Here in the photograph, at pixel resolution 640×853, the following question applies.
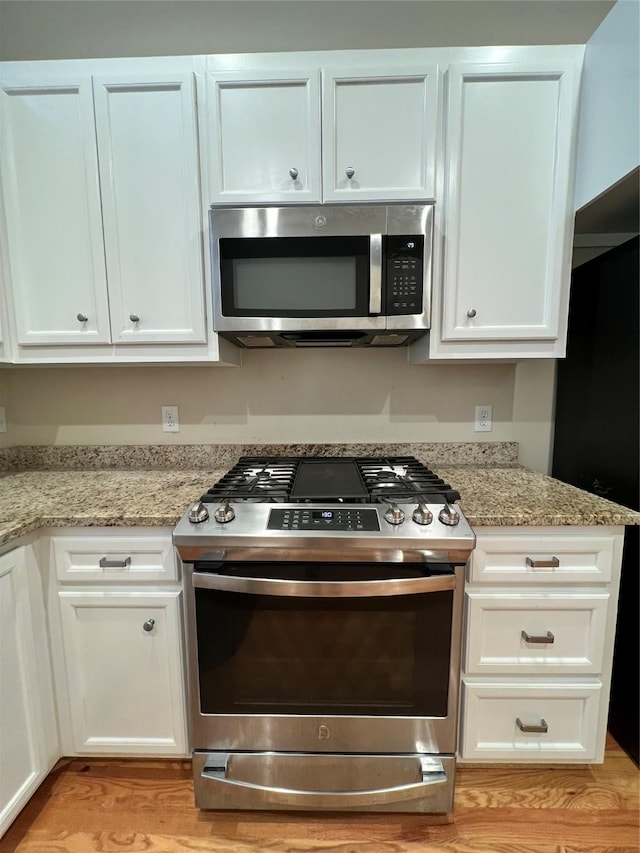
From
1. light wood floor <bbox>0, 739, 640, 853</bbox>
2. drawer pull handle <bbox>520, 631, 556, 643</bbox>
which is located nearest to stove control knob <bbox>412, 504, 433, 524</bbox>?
drawer pull handle <bbox>520, 631, 556, 643</bbox>

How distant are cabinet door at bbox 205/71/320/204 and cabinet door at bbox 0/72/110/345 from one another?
1.47ft

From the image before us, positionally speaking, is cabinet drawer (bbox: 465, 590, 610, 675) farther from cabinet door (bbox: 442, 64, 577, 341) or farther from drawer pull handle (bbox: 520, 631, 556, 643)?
cabinet door (bbox: 442, 64, 577, 341)

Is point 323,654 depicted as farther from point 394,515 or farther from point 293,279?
point 293,279

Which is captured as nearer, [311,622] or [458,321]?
[311,622]

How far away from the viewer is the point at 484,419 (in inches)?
69.4

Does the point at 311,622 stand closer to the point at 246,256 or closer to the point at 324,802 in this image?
the point at 324,802

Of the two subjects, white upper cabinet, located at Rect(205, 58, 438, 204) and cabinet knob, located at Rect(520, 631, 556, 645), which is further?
white upper cabinet, located at Rect(205, 58, 438, 204)

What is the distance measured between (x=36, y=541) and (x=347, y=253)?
1.35m

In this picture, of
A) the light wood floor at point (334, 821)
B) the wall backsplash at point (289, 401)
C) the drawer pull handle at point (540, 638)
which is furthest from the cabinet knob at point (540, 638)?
the wall backsplash at point (289, 401)

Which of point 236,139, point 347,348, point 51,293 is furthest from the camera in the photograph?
point 347,348

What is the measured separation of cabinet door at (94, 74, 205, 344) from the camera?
4.35ft

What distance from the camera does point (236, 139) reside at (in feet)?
4.36

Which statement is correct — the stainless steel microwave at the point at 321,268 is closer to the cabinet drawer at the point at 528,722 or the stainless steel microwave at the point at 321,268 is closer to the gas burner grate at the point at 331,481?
the gas burner grate at the point at 331,481

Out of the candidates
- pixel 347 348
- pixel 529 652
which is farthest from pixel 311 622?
pixel 347 348
